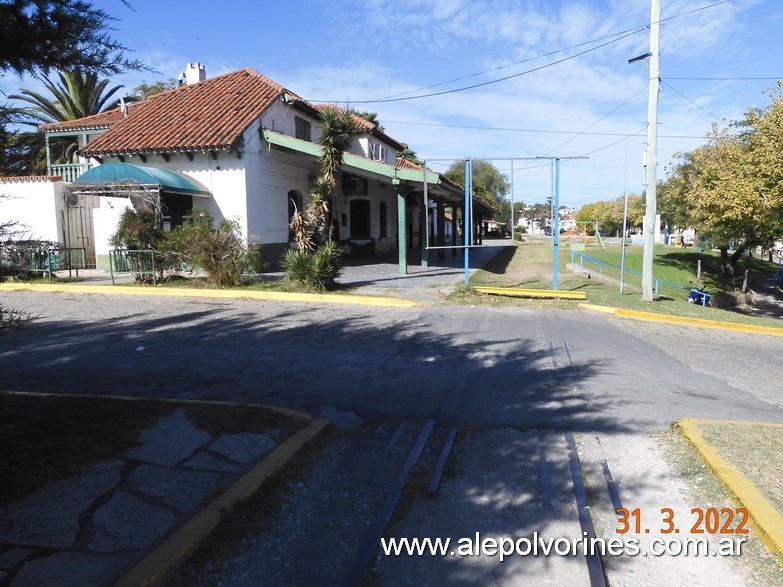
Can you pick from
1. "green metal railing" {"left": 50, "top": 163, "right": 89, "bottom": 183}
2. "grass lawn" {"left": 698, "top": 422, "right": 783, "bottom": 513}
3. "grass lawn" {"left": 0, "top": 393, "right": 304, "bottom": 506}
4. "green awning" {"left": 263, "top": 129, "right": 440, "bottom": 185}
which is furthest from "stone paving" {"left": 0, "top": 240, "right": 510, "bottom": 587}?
"green metal railing" {"left": 50, "top": 163, "right": 89, "bottom": 183}

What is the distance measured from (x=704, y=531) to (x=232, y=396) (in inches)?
176

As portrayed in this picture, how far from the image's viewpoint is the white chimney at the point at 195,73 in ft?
75.4

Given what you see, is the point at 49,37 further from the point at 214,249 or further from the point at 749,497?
the point at 214,249

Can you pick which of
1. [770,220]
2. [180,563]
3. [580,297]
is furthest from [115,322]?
[770,220]

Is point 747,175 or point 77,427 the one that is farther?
point 747,175

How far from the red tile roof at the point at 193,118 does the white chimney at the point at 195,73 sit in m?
1.59

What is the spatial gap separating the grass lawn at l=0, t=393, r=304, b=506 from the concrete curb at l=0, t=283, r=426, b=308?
283 inches

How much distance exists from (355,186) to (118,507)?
2160 centimetres

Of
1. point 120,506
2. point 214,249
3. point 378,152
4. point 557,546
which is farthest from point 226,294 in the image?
point 378,152

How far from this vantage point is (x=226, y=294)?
42.1ft

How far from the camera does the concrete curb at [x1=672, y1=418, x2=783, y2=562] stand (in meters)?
3.26

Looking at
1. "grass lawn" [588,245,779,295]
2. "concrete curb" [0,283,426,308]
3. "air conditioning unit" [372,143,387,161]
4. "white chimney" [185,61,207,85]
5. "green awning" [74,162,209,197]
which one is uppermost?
"white chimney" [185,61,207,85]

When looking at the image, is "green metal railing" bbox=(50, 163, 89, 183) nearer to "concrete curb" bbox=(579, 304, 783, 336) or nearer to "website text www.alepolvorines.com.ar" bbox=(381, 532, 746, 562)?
"concrete curb" bbox=(579, 304, 783, 336)

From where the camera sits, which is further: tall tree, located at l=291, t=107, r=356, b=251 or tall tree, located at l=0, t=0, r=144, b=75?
tall tree, located at l=291, t=107, r=356, b=251
